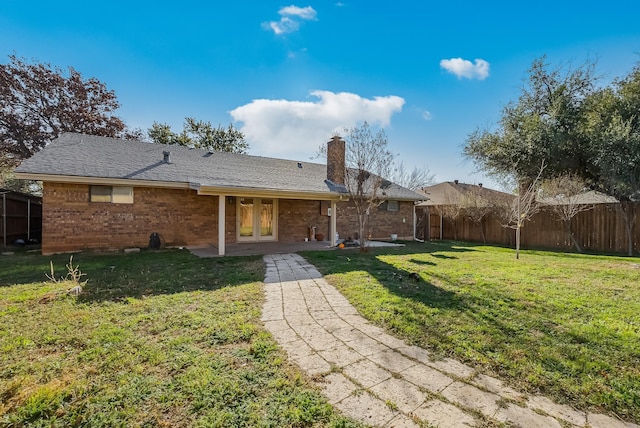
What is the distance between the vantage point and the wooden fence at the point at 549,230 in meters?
11.6

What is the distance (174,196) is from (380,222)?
897 centimetres

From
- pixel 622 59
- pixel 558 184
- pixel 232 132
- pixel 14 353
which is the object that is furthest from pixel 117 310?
pixel 232 132

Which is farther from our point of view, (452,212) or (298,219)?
(452,212)

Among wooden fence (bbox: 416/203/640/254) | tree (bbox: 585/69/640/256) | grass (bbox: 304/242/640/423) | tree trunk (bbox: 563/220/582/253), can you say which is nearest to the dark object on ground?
grass (bbox: 304/242/640/423)

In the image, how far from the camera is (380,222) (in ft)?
47.5

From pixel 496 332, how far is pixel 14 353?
16.4ft

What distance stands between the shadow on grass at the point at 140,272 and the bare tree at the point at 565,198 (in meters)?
11.9

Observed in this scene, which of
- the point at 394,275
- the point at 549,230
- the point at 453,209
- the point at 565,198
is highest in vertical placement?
the point at 565,198

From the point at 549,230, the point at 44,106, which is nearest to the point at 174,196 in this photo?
the point at 44,106

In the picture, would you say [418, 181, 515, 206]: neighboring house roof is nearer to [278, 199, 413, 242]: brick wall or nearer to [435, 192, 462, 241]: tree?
[435, 192, 462, 241]: tree

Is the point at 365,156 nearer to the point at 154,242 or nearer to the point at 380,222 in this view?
the point at 380,222

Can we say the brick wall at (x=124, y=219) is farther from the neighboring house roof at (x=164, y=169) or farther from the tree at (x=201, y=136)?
the tree at (x=201, y=136)

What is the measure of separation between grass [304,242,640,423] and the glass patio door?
17.5 feet

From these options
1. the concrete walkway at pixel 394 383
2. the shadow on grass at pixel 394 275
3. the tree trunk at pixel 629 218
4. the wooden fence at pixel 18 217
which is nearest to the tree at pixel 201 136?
the wooden fence at pixel 18 217
